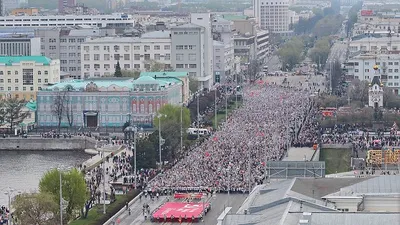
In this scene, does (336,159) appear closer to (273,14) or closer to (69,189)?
(69,189)

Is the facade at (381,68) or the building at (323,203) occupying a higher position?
the building at (323,203)

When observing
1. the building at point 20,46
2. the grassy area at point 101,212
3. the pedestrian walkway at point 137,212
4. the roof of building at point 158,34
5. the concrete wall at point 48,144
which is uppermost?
the roof of building at point 158,34

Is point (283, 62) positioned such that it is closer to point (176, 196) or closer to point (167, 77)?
point (167, 77)

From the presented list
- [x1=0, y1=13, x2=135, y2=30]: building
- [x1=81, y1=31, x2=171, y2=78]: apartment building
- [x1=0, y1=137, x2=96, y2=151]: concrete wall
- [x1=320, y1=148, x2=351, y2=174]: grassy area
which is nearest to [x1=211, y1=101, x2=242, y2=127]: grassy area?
[x1=0, y1=137, x2=96, y2=151]: concrete wall

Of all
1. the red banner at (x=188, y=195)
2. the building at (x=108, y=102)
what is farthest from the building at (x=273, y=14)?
the red banner at (x=188, y=195)

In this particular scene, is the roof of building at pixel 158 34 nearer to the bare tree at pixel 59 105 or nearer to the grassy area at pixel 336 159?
the bare tree at pixel 59 105
